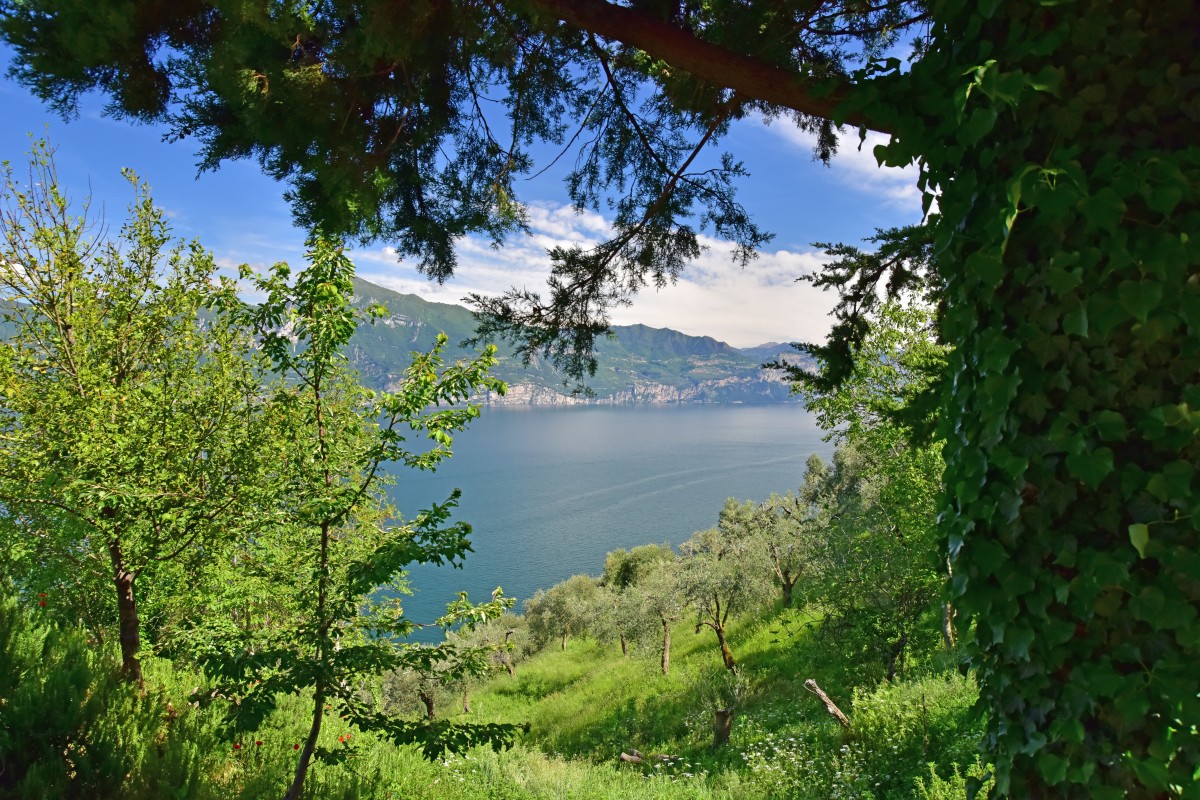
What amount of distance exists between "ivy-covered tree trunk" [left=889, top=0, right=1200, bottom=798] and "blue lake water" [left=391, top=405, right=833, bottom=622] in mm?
22102

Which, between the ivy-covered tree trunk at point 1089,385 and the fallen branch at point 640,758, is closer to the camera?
the ivy-covered tree trunk at point 1089,385

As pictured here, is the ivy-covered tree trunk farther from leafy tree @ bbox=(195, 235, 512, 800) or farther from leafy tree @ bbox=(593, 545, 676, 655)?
leafy tree @ bbox=(593, 545, 676, 655)

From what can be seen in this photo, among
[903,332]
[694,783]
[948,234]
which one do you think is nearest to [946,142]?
[948,234]

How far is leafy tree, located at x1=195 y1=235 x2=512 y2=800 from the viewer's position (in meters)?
3.87

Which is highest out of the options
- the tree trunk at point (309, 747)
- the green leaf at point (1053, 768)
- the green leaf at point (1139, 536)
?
the green leaf at point (1139, 536)

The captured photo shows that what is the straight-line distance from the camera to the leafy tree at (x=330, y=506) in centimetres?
387

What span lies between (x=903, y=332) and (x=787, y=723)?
31.2 ft

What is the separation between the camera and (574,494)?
9194 cm

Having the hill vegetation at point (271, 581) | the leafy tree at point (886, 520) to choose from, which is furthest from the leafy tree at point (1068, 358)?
the leafy tree at point (886, 520)

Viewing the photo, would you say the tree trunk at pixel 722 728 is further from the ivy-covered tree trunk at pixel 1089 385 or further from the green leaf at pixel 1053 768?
the green leaf at pixel 1053 768

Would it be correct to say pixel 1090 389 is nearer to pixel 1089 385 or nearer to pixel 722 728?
pixel 1089 385

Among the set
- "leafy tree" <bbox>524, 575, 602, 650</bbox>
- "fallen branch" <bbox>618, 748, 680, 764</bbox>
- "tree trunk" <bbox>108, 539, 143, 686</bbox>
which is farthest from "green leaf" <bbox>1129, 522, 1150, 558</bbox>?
"leafy tree" <bbox>524, 575, 602, 650</bbox>

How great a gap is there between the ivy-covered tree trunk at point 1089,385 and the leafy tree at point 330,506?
9.44ft

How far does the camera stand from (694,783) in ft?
28.4
